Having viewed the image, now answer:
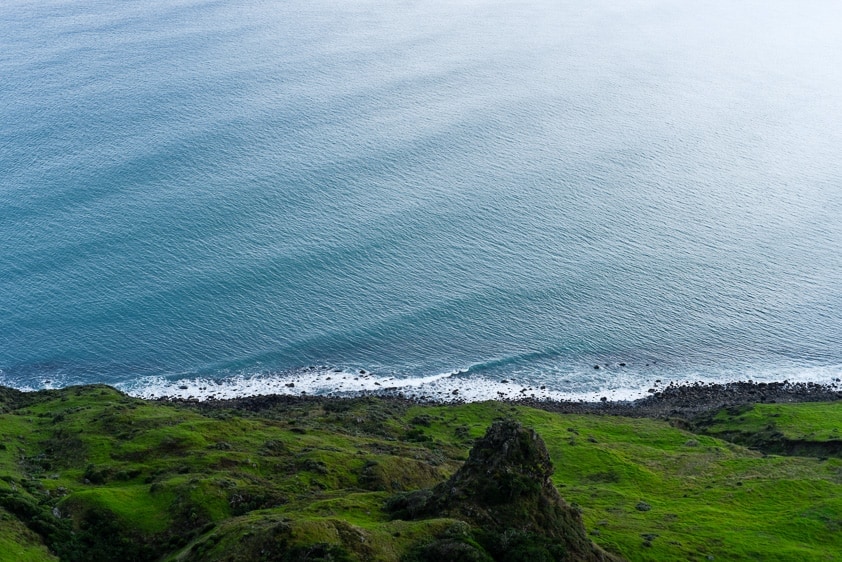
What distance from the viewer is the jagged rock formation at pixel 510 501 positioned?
190 ft

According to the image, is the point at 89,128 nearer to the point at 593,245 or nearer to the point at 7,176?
the point at 7,176

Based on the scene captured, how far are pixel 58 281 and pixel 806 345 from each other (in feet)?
442

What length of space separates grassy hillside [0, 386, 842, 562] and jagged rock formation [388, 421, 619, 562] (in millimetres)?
2481

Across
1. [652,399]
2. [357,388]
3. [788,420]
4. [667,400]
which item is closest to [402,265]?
[357,388]

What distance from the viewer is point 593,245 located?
6501 inches

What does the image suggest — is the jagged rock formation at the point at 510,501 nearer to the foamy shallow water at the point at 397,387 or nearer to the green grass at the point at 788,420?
the green grass at the point at 788,420

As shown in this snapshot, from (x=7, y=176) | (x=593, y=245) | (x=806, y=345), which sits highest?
(x=7, y=176)

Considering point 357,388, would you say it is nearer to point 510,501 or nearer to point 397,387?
point 397,387

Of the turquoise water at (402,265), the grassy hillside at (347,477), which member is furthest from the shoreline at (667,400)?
the turquoise water at (402,265)

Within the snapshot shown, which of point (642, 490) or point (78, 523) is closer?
Result: point (78, 523)

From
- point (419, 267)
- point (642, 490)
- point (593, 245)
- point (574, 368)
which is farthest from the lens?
point (593, 245)

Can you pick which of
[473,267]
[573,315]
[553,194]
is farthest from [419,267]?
[553,194]

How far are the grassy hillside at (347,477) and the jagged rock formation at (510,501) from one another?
2481 mm

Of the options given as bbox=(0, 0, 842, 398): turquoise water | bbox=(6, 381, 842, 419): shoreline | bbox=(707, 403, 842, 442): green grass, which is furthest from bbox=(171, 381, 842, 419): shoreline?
bbox=(707, 403, 842, 442): green grass
